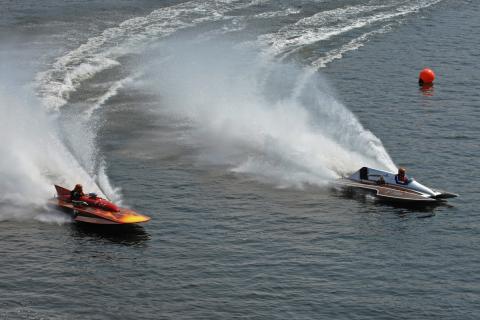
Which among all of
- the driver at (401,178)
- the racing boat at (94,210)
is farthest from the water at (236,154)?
the driver at (401,178)

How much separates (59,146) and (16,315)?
27142mm

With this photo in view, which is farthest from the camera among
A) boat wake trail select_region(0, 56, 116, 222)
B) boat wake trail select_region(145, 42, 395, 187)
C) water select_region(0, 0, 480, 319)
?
boat wake trail select_region(145, 42, 395, 187)

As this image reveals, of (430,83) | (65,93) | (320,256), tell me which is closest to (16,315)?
(320,256)

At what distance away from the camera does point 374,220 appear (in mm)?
70000

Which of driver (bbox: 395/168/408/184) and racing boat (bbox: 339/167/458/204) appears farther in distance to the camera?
driver (bbox: 395/168/408/184)

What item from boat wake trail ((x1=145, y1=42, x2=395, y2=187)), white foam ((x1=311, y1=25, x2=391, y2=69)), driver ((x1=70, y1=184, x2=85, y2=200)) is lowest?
driver ((x1=70, y1=184, x2=85, y2=200))

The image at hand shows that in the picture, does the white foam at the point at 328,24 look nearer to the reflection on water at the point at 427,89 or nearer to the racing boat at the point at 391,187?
the reflection on water at the point at 427,89

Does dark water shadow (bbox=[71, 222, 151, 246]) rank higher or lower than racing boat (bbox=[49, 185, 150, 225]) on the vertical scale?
lower

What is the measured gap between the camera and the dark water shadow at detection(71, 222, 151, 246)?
216ft

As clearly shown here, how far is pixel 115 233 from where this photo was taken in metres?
67.2

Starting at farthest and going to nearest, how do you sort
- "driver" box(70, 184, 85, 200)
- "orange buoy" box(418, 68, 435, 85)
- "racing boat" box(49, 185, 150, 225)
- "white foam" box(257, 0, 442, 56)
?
"white foam" box(257, 0, 442, 56) < "orange buoy" box(418, 68, 435, 85) < "driver" box(70, 184, 85, 200) < "racing boat" box(49, 185, 150, 225)

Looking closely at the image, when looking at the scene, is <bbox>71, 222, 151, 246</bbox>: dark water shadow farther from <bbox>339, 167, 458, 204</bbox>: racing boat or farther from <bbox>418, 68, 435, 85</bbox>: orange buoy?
<bbox>418, 68, 435, 85</bbox>: orange buoy

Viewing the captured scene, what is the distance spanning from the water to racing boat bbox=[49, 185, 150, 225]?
102cm

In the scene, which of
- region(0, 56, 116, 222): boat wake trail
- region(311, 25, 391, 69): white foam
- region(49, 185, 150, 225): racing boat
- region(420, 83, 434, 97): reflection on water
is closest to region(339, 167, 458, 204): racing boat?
region(49, 185, 150, 225): racing boat
